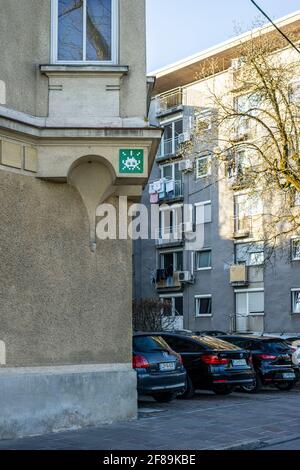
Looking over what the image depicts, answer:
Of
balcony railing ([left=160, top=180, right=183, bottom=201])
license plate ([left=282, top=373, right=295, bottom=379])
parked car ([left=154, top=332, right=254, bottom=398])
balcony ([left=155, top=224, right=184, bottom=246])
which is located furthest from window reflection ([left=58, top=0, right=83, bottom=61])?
balcony railing ([left=160, top=180, right=183, bottom=201])

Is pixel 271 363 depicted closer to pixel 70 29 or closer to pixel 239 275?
pixel 70 29

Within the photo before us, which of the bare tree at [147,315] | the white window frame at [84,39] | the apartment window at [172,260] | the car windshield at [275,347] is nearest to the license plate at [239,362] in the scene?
the car windshield at [275,347]

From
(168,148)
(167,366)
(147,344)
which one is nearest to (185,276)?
(168,148)

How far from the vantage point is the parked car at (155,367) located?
45.9ft

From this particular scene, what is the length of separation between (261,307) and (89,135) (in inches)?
1117

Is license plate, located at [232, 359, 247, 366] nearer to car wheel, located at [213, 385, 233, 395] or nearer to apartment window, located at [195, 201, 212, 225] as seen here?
car wheel, located at [213, 385, 233, 395]

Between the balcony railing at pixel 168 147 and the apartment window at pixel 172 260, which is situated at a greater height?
the balcony railing at pixel 168 147

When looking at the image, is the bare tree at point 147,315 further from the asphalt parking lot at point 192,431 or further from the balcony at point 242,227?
the asphalt parking lot at point 192,431

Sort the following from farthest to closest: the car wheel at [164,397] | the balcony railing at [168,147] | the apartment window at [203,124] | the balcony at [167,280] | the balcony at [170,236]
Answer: the balcony railing at [168,147] → the balcony at [170,236] → the balcony at [167,280] → the apartment window at [203,124] → the car wheel at [164,397]

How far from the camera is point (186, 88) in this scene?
44.6 m

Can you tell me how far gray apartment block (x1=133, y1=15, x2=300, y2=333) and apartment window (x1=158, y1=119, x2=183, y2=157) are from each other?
0.06 meters

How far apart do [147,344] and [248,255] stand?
24.8 meters

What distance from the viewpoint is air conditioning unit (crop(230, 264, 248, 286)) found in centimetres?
3841
